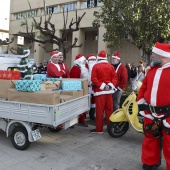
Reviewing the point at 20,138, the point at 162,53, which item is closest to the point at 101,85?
the point at 20,138

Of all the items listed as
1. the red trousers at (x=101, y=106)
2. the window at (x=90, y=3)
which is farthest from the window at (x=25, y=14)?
the red trousers at (x=101, y=106)

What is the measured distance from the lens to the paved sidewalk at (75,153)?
3.77 metres

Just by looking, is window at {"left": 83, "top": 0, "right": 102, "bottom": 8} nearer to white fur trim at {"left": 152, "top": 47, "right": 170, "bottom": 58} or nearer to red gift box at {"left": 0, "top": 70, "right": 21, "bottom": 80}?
red gift box at {"left": 0, "top": 70, "right": 21, "bottom": 80}

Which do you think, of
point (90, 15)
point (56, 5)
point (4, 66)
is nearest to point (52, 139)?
point (4, 66)

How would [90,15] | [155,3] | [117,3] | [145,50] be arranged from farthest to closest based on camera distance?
[90,15] → [145,50] → [117,3] → [155,3]

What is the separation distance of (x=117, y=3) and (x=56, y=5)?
59.2 feet

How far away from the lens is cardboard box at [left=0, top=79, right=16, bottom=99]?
4184mm

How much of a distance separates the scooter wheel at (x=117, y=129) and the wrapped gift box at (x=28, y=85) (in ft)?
6.06

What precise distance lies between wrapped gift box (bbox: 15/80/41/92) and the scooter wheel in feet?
6.06

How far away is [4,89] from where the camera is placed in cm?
422

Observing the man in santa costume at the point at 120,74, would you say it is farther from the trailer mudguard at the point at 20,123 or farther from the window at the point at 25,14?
the window at the point at 25,14

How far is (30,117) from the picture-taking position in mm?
3947

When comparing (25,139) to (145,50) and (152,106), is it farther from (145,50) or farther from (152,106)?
(145,50)

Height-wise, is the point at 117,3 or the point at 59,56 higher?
the point at 117,3
